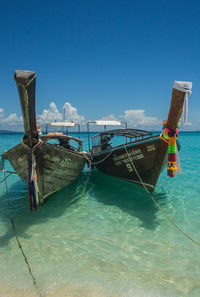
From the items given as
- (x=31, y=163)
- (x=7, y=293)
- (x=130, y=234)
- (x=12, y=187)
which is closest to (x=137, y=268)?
(x=130, y=234)

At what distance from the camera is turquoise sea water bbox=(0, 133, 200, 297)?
140 inches

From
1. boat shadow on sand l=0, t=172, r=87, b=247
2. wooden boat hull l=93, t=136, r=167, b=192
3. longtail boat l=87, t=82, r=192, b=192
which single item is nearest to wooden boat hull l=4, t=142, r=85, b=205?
boat shadow on sand l=0, t=172, r=87, b=247

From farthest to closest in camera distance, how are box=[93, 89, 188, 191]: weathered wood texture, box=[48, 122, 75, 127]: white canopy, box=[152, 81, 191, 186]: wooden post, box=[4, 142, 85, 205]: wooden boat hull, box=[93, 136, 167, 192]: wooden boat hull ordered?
box=[48, 122, 75, 127]: white canopy, box=[93, 136, 167, 192]: wooden boat hull, box=[4, 142, 85, 205]: wooden boat hull, box=[93, 89, 188, 191]: weathered wood texture, box=[152, 81, 191, 186]: wooden post

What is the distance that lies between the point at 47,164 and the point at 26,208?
2013 millimetres

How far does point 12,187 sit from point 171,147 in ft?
26.7

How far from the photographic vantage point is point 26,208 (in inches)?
276

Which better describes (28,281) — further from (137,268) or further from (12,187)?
(12,187)

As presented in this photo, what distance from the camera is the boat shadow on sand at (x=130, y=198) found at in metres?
6.34

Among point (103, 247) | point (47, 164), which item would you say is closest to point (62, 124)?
point (47, 164)

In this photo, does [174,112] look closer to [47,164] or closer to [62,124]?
[47,164]

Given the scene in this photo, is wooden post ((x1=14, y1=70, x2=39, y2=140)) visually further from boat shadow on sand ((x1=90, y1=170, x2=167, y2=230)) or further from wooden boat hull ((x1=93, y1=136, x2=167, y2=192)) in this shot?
boat shadow on sand ((x1=90, y1=170, x2=167, y2=230))

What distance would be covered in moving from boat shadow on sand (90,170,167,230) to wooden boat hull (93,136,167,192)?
0.59 metres

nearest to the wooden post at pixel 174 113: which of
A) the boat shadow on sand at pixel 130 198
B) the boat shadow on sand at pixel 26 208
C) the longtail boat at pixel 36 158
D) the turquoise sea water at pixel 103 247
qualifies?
the boat shadow on sand at pixel 130 198

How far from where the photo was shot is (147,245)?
15.9ft
